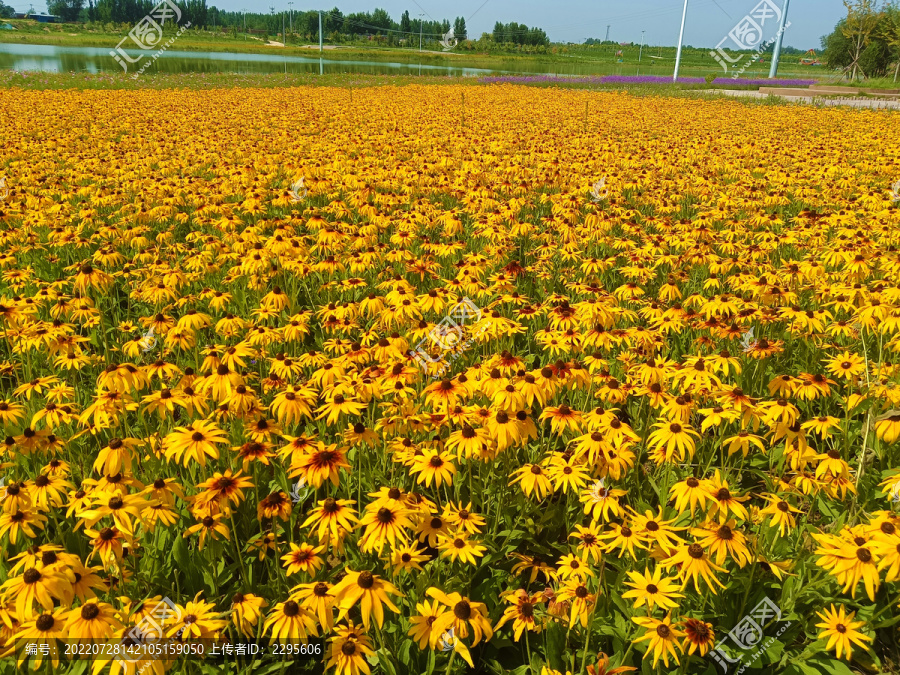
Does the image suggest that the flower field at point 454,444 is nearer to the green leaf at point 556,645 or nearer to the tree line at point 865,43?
the green leaf at point 556,645

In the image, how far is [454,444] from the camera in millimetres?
3457

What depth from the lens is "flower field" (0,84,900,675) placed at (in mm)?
2709

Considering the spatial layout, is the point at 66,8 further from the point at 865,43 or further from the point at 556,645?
the point at 556,645

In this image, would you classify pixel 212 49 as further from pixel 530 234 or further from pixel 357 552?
pixel 357 552

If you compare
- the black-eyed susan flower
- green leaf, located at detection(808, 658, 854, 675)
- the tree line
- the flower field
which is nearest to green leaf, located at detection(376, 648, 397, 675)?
the flower field

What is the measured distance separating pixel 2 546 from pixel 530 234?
8.05 metres

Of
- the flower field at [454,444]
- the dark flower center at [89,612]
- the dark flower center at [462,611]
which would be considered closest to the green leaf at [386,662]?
the flower field at [454,444]

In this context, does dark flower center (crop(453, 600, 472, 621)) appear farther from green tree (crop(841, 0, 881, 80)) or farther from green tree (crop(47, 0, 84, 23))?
green tree (crop(47, 0, 84, 23))

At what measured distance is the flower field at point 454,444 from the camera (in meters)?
2.71

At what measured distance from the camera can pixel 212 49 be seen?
8800 cm

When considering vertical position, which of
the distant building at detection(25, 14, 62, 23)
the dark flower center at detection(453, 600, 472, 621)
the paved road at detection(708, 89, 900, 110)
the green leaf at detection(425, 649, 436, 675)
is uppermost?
the distant building at detection(25, 14, 62, 23)

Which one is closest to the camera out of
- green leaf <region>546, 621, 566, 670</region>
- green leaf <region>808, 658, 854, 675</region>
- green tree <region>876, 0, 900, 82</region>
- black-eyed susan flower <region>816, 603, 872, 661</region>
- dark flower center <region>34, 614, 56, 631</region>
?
dark flower center <region>34, 614, 56, 631</region>

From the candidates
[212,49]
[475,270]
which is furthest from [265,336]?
[212,49]

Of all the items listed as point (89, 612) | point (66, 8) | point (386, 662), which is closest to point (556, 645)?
point (386, 662)
